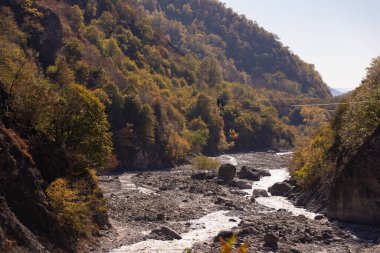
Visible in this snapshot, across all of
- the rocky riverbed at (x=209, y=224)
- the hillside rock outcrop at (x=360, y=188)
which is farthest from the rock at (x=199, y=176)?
the hillside rock outcrop at (x=360, y=188)

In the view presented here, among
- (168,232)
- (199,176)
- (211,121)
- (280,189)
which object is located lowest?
(199,176)

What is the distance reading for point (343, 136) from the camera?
58344 mm

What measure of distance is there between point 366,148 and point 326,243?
1214cm

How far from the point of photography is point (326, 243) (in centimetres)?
4322

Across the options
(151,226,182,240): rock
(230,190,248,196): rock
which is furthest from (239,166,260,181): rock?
(151,226,182,240): rock

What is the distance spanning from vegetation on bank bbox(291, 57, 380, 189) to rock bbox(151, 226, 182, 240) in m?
21.9

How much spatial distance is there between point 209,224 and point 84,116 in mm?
17923

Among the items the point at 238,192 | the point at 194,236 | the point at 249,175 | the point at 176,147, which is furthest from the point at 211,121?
the point at 194,236

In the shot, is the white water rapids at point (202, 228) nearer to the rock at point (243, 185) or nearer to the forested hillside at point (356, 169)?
the rock at point (243, 185)

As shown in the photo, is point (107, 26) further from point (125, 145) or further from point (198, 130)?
point (125, 145)

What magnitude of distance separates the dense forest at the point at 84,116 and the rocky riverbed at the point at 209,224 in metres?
4.89

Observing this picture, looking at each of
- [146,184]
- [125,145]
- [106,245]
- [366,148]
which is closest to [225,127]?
[125,145]

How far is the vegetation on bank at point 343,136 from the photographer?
51.8 meters

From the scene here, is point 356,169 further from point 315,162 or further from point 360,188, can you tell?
point 315,162
